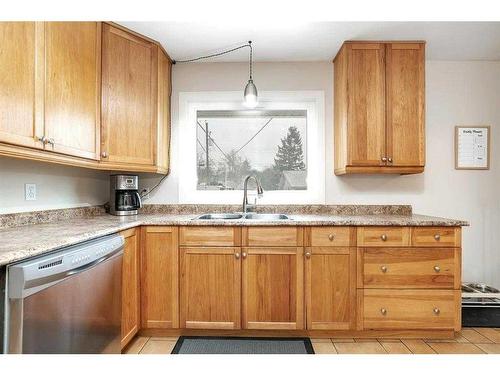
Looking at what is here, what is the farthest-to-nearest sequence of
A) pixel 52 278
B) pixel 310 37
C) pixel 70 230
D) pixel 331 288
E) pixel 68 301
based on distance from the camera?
pixel 310 37, pixel 331 288, pixel 70 230, pixel 68 301, pixel 52 278

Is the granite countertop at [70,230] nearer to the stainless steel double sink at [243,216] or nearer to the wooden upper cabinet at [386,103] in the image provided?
the stainless steel double sink at [243,216]

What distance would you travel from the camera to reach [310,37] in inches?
93.6

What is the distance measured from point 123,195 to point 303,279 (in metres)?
1.54

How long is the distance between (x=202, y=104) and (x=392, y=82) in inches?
63.0

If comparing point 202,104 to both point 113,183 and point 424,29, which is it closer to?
point 113,183

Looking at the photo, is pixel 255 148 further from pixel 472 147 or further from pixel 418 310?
pixel 472 147

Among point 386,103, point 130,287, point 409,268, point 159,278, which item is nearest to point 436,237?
point 409,268

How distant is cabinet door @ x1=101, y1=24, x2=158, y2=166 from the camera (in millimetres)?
2121

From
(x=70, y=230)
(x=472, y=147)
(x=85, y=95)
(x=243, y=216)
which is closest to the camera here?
(x=70, y=230)

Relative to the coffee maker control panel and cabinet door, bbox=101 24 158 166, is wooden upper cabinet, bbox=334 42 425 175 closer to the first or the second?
cabinet door, bbox=101 24 158 166

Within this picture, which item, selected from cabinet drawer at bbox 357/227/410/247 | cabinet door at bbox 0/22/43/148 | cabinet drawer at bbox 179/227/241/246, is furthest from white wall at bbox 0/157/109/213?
cabinet drawer at bbox 357/227/410/247

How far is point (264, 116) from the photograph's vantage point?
9.50 ft

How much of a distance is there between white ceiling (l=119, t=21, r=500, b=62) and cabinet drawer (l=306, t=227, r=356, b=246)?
4.64 ft
